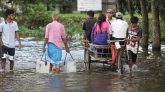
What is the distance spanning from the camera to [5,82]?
46.6 feet

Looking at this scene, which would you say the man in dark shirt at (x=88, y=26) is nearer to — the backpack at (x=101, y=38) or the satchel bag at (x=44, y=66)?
the backpack at (x=101, y=38)

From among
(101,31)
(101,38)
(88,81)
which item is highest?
(101,31)

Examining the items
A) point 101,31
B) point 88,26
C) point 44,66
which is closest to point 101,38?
point 101,31

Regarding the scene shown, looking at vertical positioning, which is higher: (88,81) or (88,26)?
(88,26)

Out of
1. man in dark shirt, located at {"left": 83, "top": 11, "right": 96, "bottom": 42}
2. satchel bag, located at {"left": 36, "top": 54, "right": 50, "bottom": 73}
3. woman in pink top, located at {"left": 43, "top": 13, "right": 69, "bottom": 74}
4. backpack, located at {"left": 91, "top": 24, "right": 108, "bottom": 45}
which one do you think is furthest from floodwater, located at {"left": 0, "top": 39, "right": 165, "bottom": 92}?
man in dark shirt, located at {"left": 83, "top": 11, "right": 96, "bottom": 42}

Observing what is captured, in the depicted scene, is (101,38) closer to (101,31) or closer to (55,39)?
(101,31)

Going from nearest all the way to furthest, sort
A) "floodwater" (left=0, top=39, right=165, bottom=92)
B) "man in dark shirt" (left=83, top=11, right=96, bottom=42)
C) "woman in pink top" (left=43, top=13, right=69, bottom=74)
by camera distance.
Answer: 1. "floodwater" (left=0, top=39, right=165, bottom=92)
2. "woman in pink top" (left=43, top=13, right=69, bottom=74)
3. "man in dark shirt" (left=83, top=11, right=96, bottom=42)

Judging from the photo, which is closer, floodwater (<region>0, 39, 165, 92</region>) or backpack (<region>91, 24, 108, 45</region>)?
floodwater (<region>0, 39, 165, 92</region>)

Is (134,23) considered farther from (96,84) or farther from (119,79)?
(96,84)

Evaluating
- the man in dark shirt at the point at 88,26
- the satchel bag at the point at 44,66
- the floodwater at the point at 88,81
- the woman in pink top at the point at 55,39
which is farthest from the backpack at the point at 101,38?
the satchel bag at the point at 44,66

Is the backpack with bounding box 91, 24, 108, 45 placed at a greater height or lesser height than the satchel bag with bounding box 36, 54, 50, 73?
greater

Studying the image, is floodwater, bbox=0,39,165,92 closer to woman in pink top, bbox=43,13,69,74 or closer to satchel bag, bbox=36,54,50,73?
A: satchel bag, bbox=36,54,50,73

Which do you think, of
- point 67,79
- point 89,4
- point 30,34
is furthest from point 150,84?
point 30,34

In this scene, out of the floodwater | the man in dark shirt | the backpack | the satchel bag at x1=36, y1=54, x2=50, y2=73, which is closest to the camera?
the floodwater
